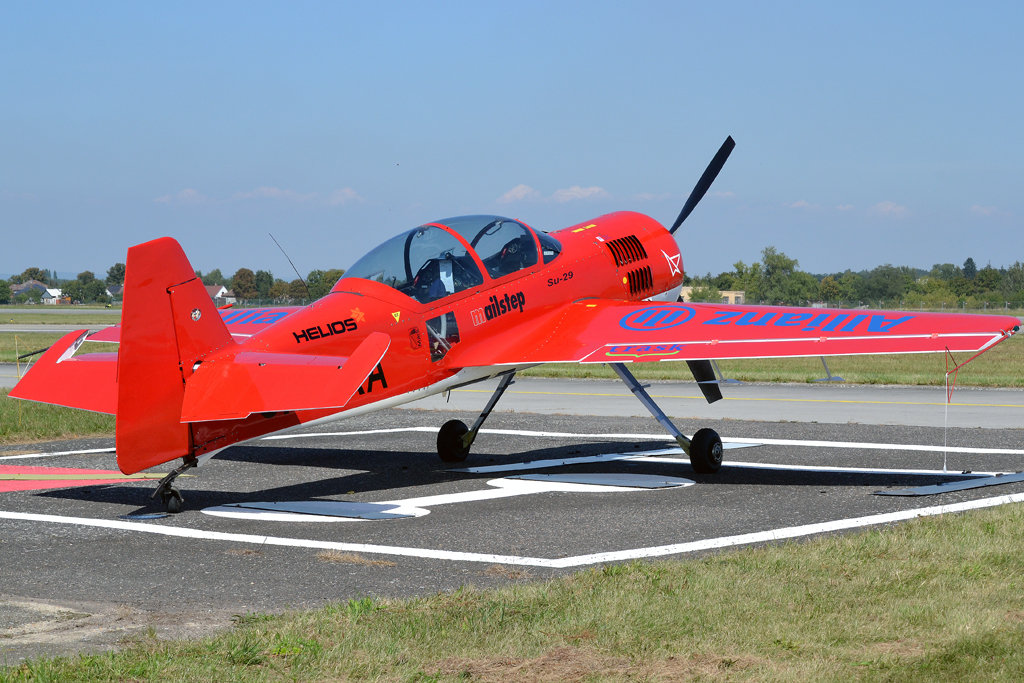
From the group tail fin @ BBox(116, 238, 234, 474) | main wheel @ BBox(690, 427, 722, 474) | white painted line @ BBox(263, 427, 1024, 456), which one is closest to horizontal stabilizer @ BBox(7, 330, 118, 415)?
tail fin @ BBox(116, 238, 234, 474)

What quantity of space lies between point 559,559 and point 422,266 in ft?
13.4

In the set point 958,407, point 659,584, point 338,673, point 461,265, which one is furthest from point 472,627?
point 958,407

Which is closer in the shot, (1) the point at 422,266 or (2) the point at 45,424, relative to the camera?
(1) the point at 422,266

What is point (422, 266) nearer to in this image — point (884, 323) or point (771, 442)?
point (884, 323)

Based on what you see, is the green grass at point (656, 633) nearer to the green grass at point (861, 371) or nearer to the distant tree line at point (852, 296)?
the green grass at point (861, 371)

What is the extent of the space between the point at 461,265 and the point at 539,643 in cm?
616

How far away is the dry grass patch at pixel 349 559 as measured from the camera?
23.7ft

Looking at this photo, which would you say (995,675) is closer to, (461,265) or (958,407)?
(461,265)

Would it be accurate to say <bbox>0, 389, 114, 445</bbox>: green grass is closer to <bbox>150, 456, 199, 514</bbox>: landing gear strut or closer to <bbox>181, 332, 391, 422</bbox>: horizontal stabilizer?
<bbox>150, 456, 199, 514</bbox>: landing gear strut

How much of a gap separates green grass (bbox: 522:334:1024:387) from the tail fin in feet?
61.9

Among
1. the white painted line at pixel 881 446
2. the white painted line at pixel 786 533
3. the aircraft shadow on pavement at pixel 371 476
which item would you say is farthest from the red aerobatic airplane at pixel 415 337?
the white painted line at pixel 881 446

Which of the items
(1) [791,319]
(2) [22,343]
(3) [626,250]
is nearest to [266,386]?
(1) [791,319]

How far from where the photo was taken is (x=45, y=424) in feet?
53.1

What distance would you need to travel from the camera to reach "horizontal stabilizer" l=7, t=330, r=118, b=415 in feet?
29.4
